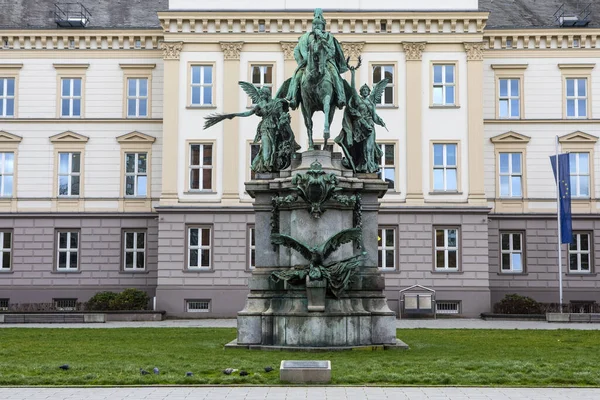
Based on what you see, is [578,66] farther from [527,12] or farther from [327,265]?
[327,265]

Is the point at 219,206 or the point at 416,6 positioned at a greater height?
the point at 416,6

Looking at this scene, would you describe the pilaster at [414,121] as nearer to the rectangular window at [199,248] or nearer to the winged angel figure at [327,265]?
the rectangular window at [199,248]

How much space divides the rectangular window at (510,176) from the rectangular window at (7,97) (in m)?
25.7

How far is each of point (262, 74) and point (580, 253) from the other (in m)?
18.6

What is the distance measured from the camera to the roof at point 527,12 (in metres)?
52.3

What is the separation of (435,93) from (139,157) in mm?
15640

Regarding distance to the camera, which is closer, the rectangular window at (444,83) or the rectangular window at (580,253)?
the rectangular window at (444,83)

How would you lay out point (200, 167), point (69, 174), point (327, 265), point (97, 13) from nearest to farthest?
1. point (327, 265)
2. point (200, 167)
3. point (69, 174)
4. point (97, 13)

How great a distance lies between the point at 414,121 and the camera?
48.8m

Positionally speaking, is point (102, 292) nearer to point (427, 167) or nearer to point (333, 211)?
point (427, 167)

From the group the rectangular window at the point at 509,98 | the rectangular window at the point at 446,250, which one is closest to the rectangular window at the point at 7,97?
the rectangular window at the point at 446,250

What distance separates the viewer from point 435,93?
49094mm

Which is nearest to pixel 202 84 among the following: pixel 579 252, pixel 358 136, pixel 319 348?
pixel 579 252
